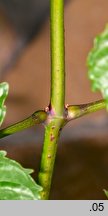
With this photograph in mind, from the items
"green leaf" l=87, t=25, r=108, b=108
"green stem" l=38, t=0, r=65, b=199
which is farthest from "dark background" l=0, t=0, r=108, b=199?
"green leaf" l=87, t=25, r=108, b=108

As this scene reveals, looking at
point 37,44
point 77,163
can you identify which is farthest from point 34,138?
point 37,44

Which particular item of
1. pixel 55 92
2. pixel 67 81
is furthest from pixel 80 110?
pixel 67 81

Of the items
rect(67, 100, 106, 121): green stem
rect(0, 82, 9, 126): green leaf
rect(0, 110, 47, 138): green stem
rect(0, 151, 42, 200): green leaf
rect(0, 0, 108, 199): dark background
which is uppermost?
rect(0, 0, 108, 199): dark background

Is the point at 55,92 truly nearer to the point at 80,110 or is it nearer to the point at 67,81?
the point at 80,110

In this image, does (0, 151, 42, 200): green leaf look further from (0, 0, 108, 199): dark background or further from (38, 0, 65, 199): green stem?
(0, 0, 108, 199): dark background

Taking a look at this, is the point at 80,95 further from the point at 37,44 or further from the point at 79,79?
the point at 37,44
